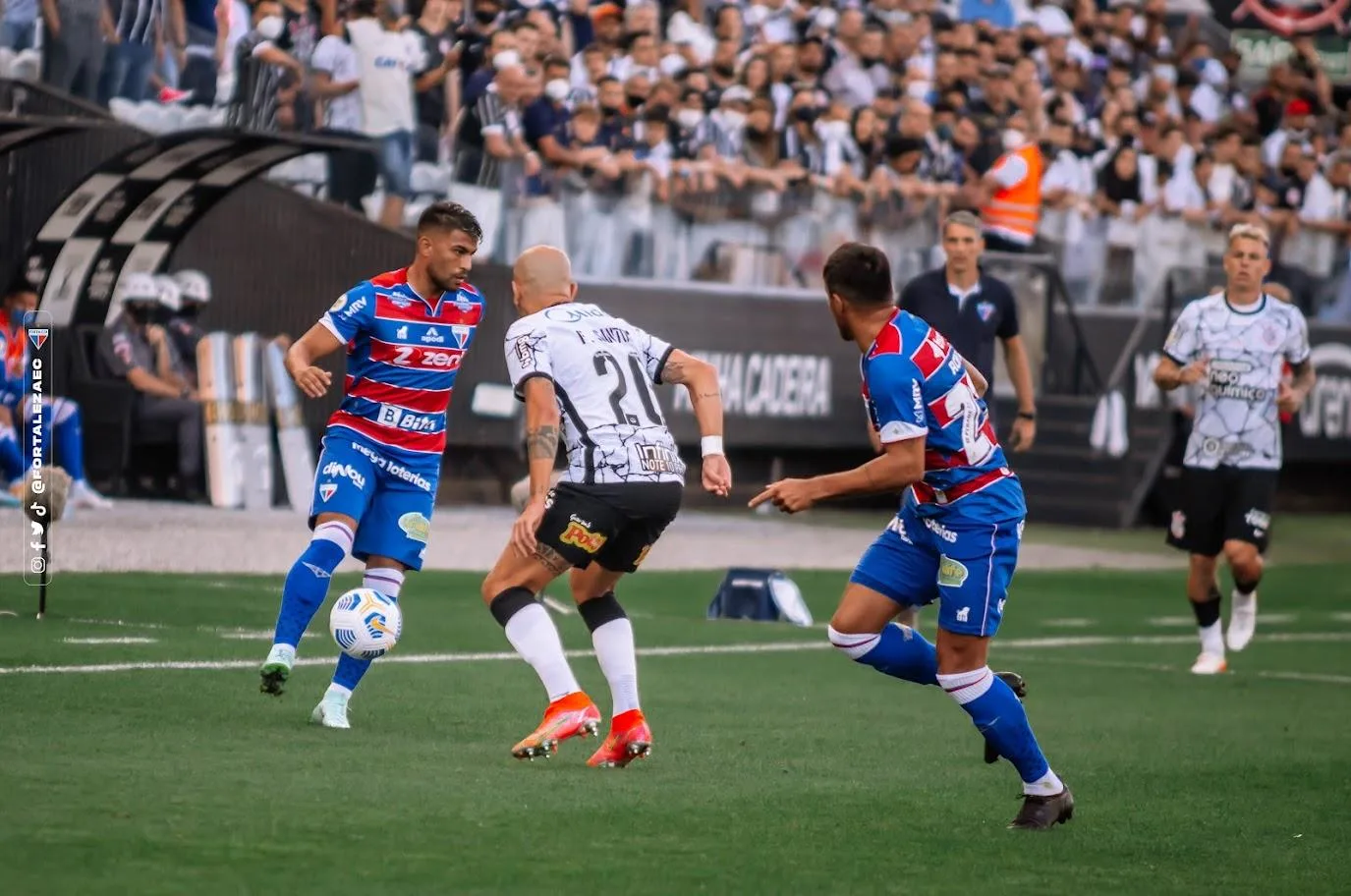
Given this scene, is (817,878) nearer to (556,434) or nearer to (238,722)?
(556,434)

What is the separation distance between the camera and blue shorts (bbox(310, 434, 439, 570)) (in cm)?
992

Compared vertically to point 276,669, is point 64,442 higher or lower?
lower

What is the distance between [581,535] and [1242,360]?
629cm

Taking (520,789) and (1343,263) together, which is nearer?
(520,789)

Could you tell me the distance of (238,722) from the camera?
960cm

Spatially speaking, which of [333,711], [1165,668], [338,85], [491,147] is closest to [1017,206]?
[491,147]

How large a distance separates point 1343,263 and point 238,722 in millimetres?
20167

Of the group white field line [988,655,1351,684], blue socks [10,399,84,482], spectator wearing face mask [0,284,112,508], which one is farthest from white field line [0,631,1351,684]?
blue socks [10,399,84,482]

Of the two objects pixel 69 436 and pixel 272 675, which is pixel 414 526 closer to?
pixel 272 675

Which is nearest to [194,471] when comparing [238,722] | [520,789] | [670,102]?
[670,102]

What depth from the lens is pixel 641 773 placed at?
8836 millimetres

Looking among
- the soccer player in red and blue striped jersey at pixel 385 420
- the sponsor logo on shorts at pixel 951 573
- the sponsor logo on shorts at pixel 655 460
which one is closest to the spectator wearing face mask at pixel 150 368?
the soccer player in red and blue striped jersey at pixel 385 420

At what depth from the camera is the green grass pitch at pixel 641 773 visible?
22.4 ft

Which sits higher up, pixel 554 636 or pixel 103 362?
pixel 554 636
